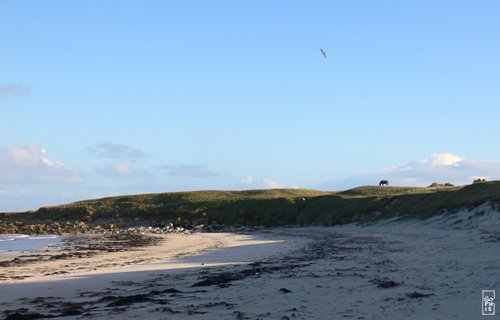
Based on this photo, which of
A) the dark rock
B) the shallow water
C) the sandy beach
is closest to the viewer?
the sandy beach

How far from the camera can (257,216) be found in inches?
2367

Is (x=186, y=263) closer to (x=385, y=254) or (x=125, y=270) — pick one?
(x=125, y=270)

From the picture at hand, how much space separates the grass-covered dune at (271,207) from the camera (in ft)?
134

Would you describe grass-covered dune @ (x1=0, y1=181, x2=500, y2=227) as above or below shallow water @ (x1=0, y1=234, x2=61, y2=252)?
above

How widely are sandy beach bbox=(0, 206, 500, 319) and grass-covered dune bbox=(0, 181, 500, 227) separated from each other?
57.0ft

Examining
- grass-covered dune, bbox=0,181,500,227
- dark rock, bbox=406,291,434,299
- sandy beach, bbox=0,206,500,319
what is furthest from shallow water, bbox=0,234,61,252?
dark rock, bbox=406,291,434,299

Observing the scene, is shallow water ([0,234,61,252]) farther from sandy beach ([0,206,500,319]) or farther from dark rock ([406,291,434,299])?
dark rock ([406,291,434,299])

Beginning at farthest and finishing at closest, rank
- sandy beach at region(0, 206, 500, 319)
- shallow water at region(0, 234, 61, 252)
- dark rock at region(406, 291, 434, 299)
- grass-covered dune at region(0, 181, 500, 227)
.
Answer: grass-covered dune at region(0, 181, 500, 227) < shallow water at region(0, 234, 61, 252) < dark rock at region(406, 291, 434, 299) < sandy beach at region(0, 206, 500, 319)

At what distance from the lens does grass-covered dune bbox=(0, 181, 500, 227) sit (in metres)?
41.0

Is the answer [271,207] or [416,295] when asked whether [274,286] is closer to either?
[416,295]

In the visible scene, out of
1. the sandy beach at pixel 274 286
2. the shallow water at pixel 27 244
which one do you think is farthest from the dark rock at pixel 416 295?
the shallow water at pixel 27 244

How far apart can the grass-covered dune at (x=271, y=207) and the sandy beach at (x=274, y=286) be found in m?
17.4

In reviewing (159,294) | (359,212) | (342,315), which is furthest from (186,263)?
(359,212)

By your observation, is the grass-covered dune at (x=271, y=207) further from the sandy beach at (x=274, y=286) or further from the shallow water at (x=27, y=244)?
the shallow water at (x=27, y=244)
